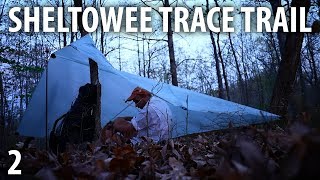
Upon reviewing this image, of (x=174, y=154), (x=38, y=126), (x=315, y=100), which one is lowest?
(x=38, y=126)

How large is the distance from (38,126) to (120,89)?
5.63 ft

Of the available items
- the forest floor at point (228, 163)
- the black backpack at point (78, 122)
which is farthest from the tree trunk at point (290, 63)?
the forest floor at point (228, 163)

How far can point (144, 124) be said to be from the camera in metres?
3.73

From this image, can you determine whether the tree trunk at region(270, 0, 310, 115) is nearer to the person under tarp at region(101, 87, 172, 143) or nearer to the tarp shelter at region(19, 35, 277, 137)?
the tarp shelter at region(19, 35, 277, 137)

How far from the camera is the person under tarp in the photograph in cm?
352

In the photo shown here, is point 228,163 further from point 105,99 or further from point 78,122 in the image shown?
point 105,99

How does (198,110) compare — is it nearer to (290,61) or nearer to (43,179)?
(290,61)

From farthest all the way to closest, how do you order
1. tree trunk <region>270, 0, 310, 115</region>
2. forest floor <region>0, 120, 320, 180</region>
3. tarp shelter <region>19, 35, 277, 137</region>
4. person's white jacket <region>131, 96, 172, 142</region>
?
1. tarp shelter <region>19, 35, 277, 137</region>
2. tree trunk <region>270, 0, 310, 115</region>
3. person's white jacket <region>131, 96, 172, 142</region>
4. forest floor <region>0, 120, 320, 180</region>

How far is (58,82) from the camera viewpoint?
7.03 metres

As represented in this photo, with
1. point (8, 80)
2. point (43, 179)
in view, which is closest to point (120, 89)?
point (43, 179)

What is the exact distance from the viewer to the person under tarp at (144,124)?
3.52 metres

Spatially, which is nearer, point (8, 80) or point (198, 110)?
point (198, 110)

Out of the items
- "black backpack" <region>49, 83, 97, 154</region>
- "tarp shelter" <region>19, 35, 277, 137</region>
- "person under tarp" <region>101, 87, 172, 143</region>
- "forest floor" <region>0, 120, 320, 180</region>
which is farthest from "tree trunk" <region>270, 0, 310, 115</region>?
"forest floor" <region>0, 120, 320, 180</region>

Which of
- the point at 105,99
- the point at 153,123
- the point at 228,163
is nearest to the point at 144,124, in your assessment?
the point at 153,123
